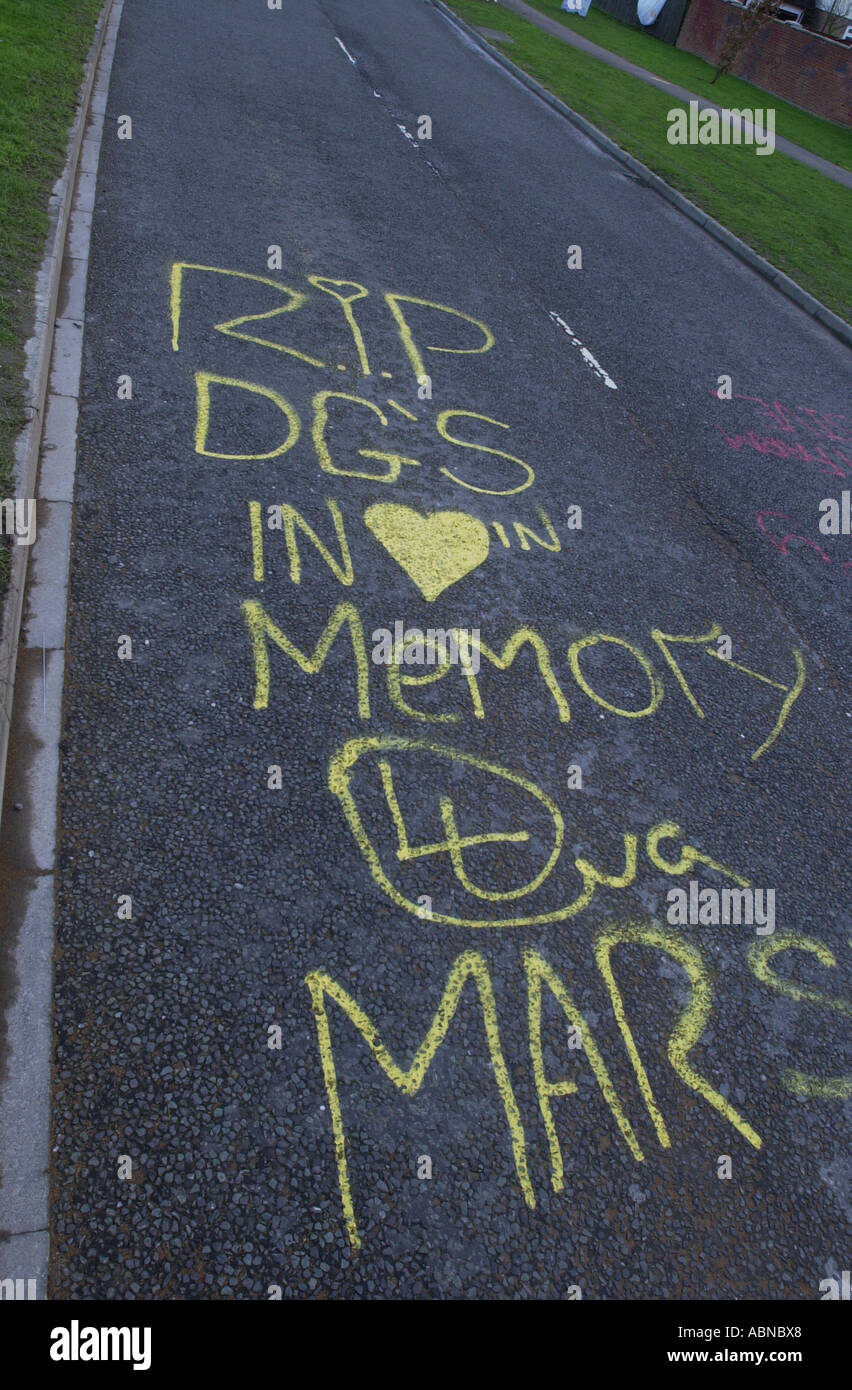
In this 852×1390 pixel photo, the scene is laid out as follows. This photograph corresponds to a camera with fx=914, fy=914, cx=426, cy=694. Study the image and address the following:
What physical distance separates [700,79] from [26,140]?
22.1 metres

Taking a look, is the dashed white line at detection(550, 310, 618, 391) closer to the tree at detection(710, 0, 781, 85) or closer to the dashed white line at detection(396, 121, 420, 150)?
the dashed white line at detection(396, 121, 420, 150)

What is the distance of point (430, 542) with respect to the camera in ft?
16.3

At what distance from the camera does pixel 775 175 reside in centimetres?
1560

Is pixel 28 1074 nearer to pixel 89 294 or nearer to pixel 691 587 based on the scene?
pixel 691 587

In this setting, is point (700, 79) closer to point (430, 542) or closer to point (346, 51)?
point (346, 51)

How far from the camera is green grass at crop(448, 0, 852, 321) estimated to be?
11.5m

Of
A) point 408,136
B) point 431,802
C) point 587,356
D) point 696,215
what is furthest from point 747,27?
point 431,802

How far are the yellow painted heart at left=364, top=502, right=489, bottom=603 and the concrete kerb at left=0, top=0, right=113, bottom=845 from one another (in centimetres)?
174

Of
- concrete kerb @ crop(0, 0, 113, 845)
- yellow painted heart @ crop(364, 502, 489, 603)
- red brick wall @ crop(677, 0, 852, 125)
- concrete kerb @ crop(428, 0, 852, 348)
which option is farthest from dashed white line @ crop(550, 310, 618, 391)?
red brick wall @ crop(677, 0, 852, 125)

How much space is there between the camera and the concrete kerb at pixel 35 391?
3529 millimetres

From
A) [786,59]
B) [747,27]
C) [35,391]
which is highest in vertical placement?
[786,59]

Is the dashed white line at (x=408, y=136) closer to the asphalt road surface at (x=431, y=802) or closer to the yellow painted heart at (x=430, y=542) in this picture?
the asphalt road surface at (x=431, y=802)

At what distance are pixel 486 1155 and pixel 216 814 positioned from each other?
1484 mm
